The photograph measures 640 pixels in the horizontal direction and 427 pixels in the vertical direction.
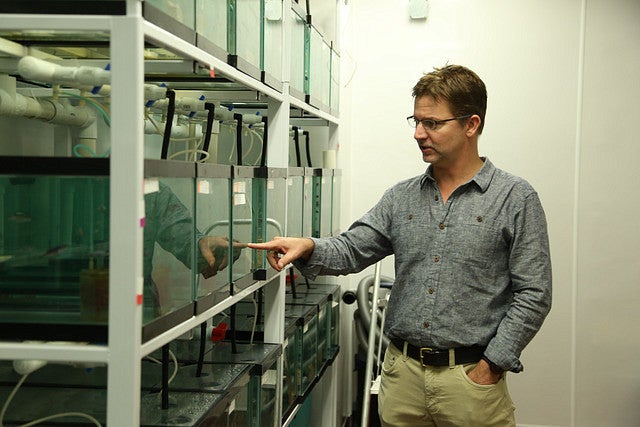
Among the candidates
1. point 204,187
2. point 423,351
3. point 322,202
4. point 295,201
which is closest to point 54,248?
point 204,187

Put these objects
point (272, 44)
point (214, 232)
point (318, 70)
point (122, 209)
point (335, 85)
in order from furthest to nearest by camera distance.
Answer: point (335, 85)
point (318, 70)
point (272, 44)
point (214, 232)
point (122, 209)

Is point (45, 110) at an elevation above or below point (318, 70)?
below

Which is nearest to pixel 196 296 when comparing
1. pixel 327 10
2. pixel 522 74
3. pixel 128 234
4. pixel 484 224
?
pixel 128 234

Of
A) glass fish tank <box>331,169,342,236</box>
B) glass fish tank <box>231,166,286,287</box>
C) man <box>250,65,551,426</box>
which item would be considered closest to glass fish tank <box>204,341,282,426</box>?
glass fish tank <box>231,166,286,287</box>

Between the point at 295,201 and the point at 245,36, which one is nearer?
the point at 245,36

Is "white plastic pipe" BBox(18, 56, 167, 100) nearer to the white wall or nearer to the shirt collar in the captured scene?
the shirt collar

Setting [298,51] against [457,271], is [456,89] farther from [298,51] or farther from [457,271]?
[298,51]

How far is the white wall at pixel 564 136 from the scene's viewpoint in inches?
174

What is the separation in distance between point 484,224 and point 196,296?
91 centimetres

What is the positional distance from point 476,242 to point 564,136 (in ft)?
7.90

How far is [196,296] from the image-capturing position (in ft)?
6.55

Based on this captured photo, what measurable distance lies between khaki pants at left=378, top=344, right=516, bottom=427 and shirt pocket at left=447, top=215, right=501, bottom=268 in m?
0.33

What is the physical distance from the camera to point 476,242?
2324 millimetres

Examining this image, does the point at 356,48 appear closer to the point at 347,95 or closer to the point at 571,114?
the point at 347,95
